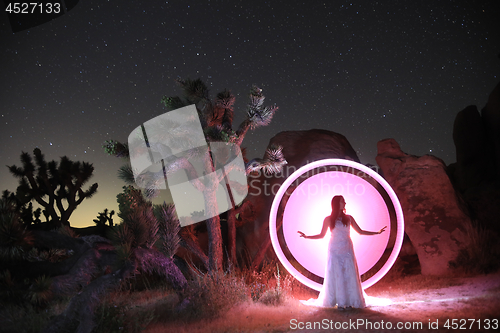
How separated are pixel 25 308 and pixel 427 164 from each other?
10120mm

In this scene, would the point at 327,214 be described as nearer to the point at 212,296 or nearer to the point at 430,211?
the point at 430,211

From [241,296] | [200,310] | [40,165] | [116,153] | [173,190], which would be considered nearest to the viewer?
[200,310]

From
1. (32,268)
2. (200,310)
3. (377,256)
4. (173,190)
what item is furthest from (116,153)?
(377,256)

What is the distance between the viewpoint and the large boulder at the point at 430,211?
26.6 ft

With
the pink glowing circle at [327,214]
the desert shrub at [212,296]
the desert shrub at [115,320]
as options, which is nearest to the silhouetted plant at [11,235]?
the desert shrub at [115,320]

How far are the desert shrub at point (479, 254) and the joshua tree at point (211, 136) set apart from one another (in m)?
5.19

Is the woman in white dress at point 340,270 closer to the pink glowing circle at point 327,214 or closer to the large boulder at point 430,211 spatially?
the pink glowing circle at point 327,214

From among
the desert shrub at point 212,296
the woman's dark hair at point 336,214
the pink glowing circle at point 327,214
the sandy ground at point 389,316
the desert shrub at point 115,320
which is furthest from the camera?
the pink glowing circle at point 327,214

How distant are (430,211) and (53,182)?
628 inches

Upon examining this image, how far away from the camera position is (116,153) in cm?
749

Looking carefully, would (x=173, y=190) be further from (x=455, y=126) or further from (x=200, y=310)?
(x=455, y=126)

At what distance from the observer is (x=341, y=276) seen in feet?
18.8

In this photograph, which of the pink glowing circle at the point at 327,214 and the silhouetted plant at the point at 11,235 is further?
the pink glowing circle at the point at 327,214

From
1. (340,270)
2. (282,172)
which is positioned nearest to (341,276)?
(340,270)
